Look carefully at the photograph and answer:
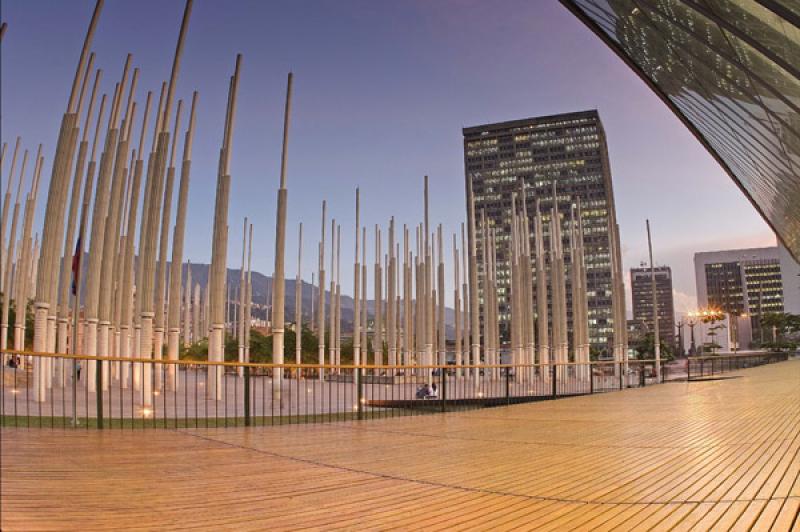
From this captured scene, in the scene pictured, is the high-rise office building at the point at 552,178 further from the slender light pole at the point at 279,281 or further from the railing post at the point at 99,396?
the railing post at the point at 99,396

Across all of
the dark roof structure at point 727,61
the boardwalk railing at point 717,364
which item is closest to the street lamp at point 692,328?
the boardwalk railing at point 717,364

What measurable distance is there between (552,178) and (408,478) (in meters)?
149

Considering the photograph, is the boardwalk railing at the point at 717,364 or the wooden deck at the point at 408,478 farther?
the boardwalk railing at the point at 717,364

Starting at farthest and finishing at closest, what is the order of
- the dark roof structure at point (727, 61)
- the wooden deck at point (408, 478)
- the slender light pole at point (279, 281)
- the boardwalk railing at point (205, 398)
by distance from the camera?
the slender light pole at point (279, 281), the boardwalk railing at point (205, 398), the dark roof structure at point (727, 61), the wooden deck at point (408, 478)

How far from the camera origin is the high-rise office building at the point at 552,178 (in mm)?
150000

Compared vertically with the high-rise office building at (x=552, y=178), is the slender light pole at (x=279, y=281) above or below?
below

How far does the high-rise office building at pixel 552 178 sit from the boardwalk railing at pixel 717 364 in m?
99.8

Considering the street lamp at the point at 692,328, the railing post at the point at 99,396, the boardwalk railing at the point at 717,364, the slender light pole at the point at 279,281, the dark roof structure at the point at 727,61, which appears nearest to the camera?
the dark roof structure at the point at 727,61

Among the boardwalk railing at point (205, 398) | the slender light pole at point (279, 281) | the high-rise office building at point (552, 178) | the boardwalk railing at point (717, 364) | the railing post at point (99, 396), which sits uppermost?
the high-rise office building at point (552, 178)

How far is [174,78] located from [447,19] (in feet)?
221

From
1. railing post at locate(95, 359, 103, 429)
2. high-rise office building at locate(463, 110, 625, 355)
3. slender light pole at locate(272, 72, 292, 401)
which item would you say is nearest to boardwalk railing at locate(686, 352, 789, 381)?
slender light pole at locate(272, 72, 292, 401)

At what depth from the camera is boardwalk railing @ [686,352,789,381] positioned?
101 feet

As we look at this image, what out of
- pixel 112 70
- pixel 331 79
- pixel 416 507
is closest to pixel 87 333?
pixel 112 70

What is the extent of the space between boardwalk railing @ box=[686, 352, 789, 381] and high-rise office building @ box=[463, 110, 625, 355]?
3928 inches
